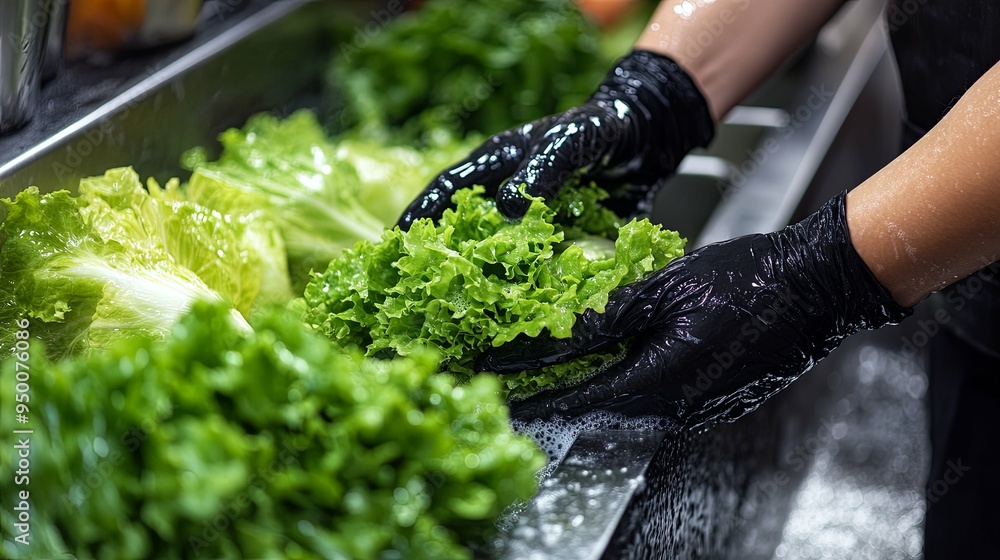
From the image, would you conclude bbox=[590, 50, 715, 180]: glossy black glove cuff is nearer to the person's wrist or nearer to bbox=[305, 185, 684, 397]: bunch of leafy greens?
bbox=[305, 185, 684, 397]: bunch of leafy greens

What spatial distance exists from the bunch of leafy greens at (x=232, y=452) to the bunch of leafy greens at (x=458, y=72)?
2.10m

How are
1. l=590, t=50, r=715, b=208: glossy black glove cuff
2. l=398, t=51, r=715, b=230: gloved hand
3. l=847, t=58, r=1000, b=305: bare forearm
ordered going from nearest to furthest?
l=847, t=58, r=1000, b=305: bare forearm
l=398, t=51, r=715, b=230: gloved hand
l=590, t=50, r=715, b=208: glossy black glove cuff

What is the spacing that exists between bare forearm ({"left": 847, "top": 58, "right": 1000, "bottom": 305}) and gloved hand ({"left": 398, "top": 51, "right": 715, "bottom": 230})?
1.96 ft

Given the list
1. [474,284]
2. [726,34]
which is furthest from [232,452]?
[726,34]

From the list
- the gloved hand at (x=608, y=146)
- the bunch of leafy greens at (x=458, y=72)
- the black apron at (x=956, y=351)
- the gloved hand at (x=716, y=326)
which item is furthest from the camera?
the bunch of leafy greens at (x=458, y=72)

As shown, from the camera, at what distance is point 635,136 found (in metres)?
2.13

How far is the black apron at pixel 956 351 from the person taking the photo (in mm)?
2025

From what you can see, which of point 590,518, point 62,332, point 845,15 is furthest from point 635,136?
point 845,15

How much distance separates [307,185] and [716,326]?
1179 mm

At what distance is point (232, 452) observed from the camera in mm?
1065

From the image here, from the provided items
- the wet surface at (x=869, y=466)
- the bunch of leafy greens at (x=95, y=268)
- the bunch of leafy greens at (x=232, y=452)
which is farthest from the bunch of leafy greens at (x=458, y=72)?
the bunch of leafy greens at (x=232, y=452)

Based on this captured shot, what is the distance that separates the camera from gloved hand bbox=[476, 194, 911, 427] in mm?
1606

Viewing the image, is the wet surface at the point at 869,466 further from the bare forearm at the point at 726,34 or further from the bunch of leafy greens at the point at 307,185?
the bunch of leafy greens at the point at 307,185

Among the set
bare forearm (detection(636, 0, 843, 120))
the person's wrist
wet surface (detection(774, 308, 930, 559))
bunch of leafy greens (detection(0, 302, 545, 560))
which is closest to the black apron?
bare forearm (detection(636, 0, 843, 120))
